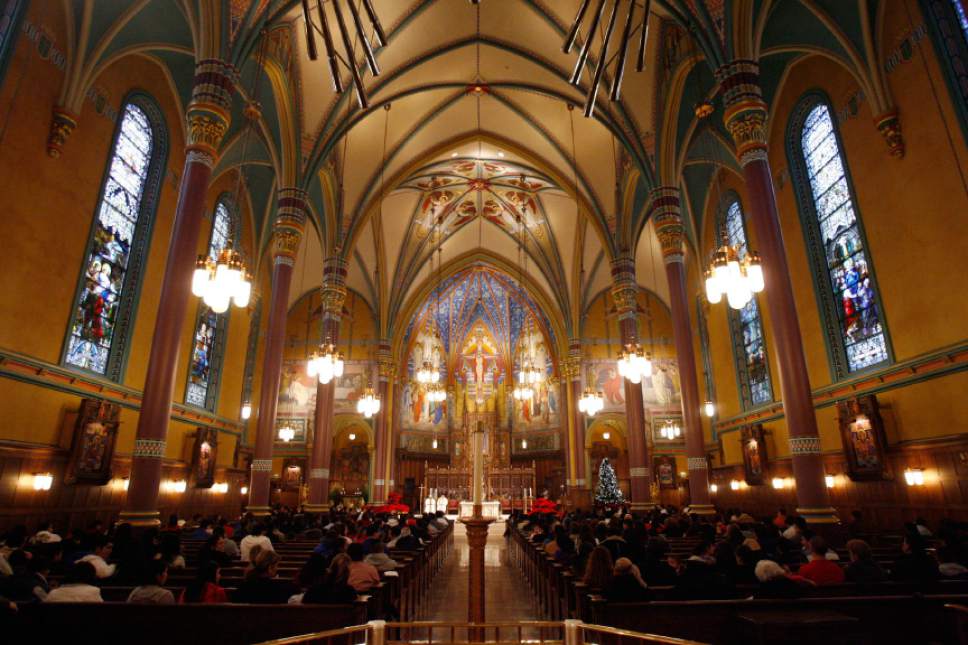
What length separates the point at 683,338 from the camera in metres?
13.5

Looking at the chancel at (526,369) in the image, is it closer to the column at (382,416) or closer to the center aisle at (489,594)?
the center aisle at (489,594)

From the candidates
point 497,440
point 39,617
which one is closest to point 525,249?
point 497,440

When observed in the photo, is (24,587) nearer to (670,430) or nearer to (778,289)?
(778,289)

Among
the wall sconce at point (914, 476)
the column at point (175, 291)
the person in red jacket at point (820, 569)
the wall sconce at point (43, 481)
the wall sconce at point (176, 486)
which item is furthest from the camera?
the wall sconce at point (176, 486)

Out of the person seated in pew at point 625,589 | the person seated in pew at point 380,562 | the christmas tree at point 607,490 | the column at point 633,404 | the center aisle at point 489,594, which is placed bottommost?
the center aisle at point 489,594

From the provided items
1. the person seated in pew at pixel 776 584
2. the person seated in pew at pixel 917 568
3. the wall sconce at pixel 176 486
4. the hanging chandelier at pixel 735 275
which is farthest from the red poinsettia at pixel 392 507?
the person seated in pew at pixel 917 568

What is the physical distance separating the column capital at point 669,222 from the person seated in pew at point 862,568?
31.5 ft

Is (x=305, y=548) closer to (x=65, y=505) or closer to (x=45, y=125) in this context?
(x=65, y=505)

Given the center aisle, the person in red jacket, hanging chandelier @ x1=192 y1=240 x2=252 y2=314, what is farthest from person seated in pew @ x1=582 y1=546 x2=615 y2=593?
hanging chandelier @ x1=192 y1=240 x2=252 y2=314

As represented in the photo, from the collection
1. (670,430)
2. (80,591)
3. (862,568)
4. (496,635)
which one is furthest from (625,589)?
(670,430)

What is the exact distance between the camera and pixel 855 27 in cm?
1104

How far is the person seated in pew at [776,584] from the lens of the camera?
13.1ft

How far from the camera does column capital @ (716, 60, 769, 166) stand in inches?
361

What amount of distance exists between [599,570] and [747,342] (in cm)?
1539
